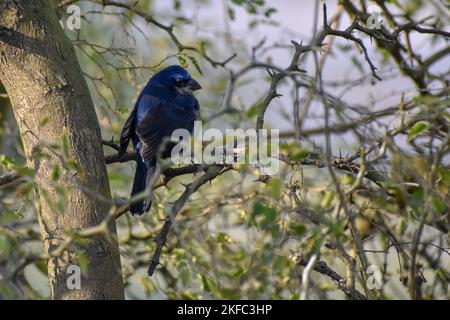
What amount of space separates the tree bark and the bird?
73 centimetres

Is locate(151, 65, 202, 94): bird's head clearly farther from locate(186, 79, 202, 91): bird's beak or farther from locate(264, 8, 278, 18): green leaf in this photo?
locate(264, 8, 278, 18): green leaf

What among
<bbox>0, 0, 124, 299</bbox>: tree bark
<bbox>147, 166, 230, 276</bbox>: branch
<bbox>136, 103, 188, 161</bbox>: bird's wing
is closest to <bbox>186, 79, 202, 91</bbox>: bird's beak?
<bbox>136, 103, 188, 161</bbox>: bird's wing

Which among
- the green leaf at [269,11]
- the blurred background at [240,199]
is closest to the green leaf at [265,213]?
the blurred background at [240,199]

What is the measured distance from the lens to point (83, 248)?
299 cm

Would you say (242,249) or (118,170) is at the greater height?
(118,170)

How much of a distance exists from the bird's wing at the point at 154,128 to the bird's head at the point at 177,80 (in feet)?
1.14

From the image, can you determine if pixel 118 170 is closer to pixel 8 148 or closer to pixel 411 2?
pixel 8 148

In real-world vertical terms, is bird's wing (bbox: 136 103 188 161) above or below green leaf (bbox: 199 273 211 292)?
above

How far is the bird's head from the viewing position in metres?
5.02

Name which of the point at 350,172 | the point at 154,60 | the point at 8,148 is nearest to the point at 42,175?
the point at 350,172

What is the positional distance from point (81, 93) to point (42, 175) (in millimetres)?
434

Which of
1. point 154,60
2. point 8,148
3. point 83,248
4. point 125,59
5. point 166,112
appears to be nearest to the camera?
point 83,248

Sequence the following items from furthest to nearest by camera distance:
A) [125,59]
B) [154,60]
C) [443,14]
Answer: [154,60], [125,59], [443,14]
